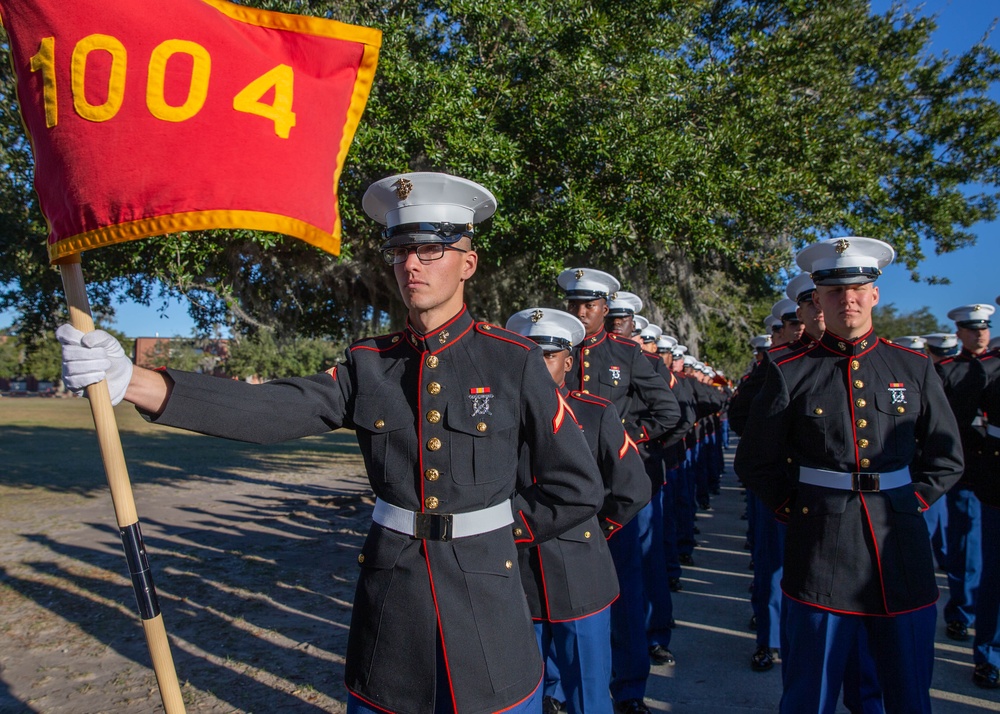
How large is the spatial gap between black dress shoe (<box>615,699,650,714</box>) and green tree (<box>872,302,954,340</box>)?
58316mm

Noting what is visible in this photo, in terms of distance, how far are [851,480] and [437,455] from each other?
1828mm

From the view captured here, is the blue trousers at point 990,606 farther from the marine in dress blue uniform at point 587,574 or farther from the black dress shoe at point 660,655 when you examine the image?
the marine in dress blue uniform at point 587,574

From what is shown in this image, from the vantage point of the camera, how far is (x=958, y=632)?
5227 millimetres

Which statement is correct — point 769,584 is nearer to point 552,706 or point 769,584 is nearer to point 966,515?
point 552,706

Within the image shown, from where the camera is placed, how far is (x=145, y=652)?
509cm

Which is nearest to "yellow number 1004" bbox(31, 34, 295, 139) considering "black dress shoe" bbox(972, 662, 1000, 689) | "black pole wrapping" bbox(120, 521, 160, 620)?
"black pole wrapping" bbox(120, 521, 160, 620)

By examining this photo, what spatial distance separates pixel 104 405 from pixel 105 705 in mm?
3206

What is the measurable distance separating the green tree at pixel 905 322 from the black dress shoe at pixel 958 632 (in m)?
56.1

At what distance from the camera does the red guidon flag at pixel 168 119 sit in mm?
2152

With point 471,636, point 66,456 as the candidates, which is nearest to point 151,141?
point 471,636

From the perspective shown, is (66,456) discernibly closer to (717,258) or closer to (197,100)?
(717,258)

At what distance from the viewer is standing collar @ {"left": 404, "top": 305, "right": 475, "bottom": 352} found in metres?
2.39

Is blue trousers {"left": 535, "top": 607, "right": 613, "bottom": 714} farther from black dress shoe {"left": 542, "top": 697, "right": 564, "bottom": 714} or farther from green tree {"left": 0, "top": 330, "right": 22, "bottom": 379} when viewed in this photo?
green tree {"left": 0, "top": 330, "right": 22, "bottom": 379}

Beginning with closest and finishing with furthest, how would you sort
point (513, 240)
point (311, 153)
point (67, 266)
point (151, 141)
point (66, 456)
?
point (67, 266) < point (151, 141) < point (311, 153) < point (513, 240) < point (66, 456)
